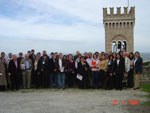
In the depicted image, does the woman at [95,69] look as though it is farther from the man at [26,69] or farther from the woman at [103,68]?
the man at [26,69]

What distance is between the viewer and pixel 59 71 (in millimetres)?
15555

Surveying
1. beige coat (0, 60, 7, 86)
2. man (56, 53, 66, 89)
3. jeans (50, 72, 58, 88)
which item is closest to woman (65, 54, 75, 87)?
man (56, 53, 66, 89)

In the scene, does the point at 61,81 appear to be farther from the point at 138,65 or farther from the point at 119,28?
the point at 119,28

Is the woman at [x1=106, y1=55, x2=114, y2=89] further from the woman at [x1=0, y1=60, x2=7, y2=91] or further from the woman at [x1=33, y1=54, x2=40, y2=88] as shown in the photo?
the woman at [x1=0, y1=60, x2=7, y2=91]

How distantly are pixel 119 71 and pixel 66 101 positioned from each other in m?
4.16

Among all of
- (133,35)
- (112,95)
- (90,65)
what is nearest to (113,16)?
(133,35)

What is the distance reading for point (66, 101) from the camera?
1159 cm

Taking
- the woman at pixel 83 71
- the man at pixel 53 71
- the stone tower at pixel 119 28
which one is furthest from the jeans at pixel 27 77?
the stone tower at pixel 119 28

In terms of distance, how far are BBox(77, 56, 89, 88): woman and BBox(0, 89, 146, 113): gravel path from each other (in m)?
1.41

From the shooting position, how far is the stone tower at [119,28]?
3866cm

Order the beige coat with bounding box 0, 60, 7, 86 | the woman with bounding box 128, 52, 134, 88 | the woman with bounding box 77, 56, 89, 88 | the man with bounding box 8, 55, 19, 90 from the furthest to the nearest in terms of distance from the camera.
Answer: the woman with bounding box 77, 56, 89, 88 < the man with bounding box 8, 55, 19, 90 < the woman with bounding box 128, 52, 134, 88 < the beige coat with bounding box 0, 60, 7, 86

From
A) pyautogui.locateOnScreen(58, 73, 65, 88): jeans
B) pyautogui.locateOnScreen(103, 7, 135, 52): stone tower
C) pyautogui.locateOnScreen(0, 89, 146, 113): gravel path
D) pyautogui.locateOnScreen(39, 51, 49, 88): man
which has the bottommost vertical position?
pyautogui.locateOnScreen(0, 89, 146, 113): gravel path

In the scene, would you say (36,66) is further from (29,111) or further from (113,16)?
(113,16)

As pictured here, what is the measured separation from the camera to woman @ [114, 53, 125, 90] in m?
14.9
